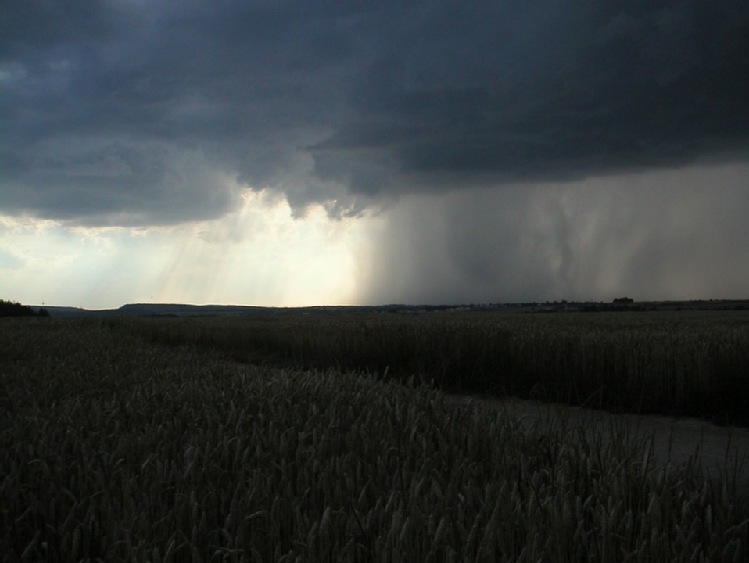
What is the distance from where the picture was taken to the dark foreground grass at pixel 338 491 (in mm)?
1922

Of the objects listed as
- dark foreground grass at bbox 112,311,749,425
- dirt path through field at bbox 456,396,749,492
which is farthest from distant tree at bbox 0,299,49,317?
dirt path through field at bbox 456,396,749,492

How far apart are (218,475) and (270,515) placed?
2.23ft

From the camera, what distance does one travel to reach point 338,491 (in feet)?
7.50

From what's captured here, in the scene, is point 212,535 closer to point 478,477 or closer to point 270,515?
point 270,515

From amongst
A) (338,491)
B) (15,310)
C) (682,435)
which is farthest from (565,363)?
(15,310)

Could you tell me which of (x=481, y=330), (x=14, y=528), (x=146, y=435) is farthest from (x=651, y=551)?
(x=481, y=330)

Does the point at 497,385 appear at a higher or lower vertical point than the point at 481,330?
lower

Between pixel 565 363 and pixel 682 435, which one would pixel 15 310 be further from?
pixel 682 435

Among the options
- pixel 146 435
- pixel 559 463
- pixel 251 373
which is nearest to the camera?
pixel 559 463

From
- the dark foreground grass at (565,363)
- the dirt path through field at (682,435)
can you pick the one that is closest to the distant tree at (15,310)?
the dark foreground grass at (565,363)

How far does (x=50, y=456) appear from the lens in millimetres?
2971

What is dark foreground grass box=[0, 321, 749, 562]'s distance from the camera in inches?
75.7

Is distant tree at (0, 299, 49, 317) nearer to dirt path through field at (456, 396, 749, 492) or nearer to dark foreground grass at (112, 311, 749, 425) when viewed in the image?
dark foreground grass at (112, 311, 749, 425)

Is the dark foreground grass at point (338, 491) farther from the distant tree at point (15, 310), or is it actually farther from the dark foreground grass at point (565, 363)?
the distant tree at point (15, 310)
